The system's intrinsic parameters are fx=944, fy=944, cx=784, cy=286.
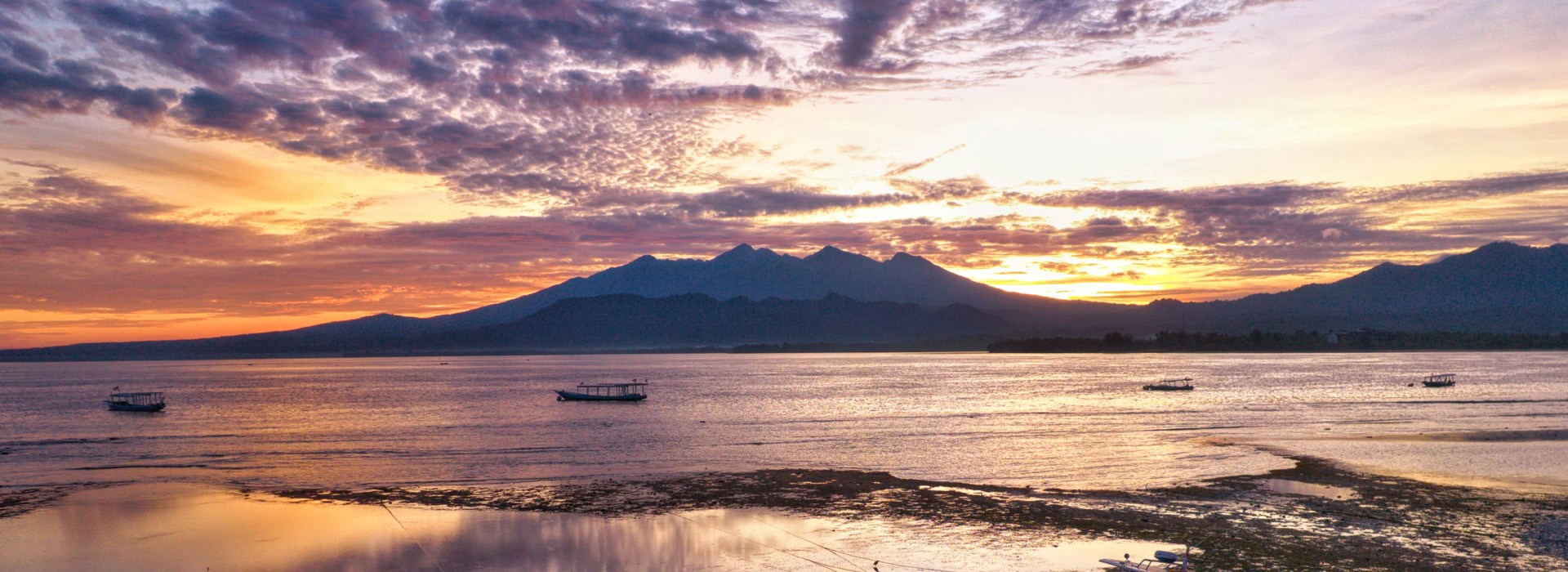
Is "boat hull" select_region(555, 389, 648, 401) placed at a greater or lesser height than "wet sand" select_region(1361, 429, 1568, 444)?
greater

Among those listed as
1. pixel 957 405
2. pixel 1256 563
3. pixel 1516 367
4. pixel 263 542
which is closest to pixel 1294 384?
pixel 957 405

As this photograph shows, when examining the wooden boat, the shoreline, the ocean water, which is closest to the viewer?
the wooden boat

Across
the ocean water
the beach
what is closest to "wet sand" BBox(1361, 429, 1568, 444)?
the beach

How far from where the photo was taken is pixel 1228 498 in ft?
97.6

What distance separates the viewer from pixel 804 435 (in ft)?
184

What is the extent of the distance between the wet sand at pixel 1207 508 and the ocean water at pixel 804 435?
290 cm

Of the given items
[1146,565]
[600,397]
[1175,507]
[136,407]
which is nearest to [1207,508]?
[1175,507]

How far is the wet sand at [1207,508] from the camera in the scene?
71.7 ft

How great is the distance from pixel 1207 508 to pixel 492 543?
20.4 m

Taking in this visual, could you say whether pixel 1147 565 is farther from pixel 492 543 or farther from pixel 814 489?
pixel 492 543

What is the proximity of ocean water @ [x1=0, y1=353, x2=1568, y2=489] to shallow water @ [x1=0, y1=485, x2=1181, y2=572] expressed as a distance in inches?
326

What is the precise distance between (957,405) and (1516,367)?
445 feet

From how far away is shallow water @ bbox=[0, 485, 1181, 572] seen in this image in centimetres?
2228

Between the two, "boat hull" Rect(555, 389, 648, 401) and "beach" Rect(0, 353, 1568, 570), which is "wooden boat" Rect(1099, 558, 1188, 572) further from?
"boat hull" Rect(555, 389, 648, 401)
